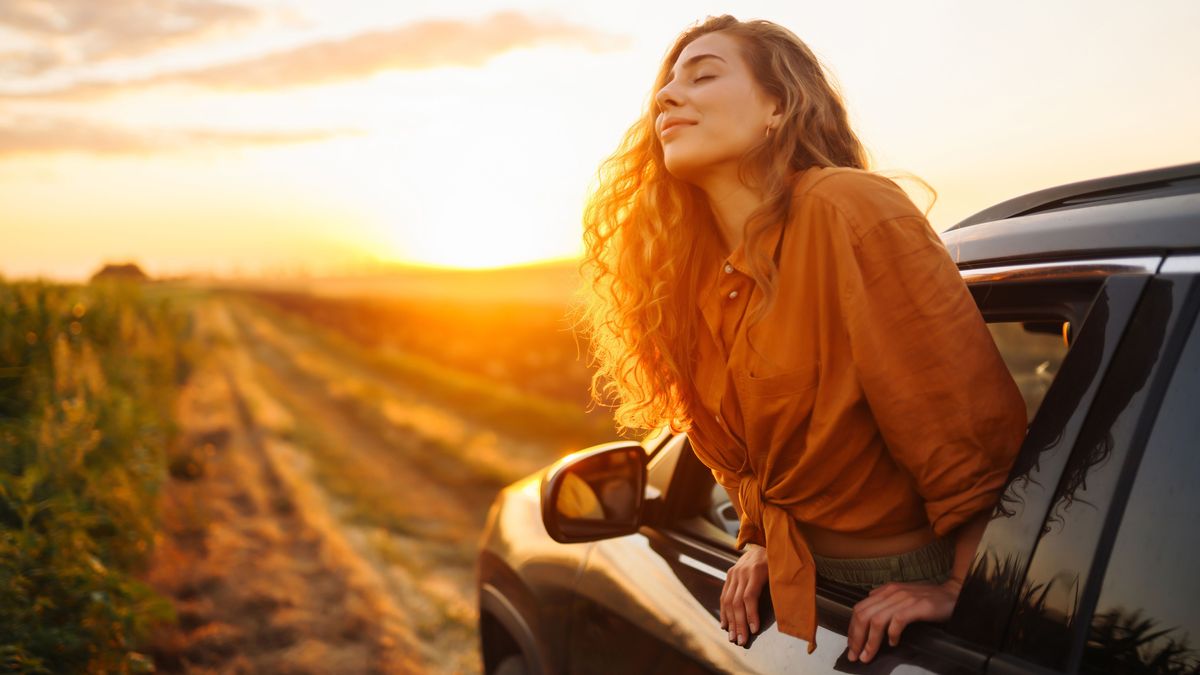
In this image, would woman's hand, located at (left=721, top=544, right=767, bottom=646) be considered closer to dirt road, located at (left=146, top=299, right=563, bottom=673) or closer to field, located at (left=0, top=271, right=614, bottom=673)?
field, located at (left=0, top=271, right=614, bottom=673)

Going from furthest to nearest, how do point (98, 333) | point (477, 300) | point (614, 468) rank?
point (477, 300), point (98, 333), point (614, 468)

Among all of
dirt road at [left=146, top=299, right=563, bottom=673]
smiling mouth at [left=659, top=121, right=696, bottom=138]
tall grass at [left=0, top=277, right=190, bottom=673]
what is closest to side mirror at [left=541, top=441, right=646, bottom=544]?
smiling mouth at [left=659, top=121, right=696, bottom=138]

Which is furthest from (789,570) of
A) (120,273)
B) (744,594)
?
(120,273)

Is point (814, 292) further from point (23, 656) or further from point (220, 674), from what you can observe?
point (220, 674)

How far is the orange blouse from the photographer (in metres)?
1.48

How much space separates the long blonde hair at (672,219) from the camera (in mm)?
1877

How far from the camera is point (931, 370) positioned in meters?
1.48

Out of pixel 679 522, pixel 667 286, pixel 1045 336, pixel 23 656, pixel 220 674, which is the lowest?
pixel 220 674

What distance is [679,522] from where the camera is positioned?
2.41 m

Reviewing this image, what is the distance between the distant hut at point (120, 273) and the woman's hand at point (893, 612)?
33.1 ft

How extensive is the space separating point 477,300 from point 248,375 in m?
18.0

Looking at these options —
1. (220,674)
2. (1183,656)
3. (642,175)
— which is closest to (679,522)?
(642,175)

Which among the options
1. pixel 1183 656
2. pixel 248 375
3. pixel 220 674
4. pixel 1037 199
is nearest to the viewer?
pixel 1183 656

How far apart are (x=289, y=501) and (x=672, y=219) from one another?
7.23 meters
